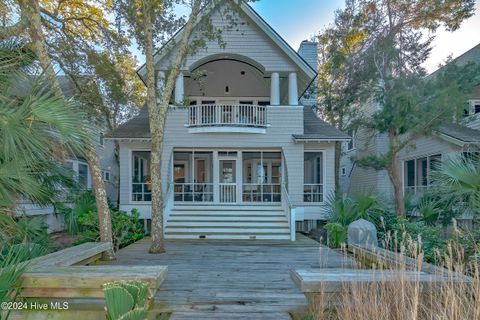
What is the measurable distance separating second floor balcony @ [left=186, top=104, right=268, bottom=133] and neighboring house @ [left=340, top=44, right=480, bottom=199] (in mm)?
4306

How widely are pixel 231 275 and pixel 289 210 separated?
5.68 meters

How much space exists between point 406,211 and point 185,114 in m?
8.71

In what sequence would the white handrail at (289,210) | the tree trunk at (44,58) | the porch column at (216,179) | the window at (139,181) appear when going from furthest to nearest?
the porch column at (216,179) < the window at (139,181) < the white handrail at (289,210) < the tree trunk at (44,58)

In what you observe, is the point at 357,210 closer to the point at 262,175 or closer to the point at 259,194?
the point at 259,194

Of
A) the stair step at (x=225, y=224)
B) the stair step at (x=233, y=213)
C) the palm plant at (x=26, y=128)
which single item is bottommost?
the stair step at (x=225, y=224)

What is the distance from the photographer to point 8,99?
396 centimetres

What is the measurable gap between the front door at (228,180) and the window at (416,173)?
26.3 ft

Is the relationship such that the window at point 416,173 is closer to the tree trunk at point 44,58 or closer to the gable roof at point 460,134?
the gable roof at point 460,134

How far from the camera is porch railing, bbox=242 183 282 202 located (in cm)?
1458

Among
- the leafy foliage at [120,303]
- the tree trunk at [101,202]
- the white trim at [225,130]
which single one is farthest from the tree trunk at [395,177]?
the leafy foliage at [120,303]

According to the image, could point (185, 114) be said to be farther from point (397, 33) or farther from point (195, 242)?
point (397, 33)

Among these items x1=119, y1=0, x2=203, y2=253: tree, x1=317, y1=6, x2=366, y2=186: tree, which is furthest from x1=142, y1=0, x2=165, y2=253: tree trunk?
x1=317, y1=6, x2=366, y2=186: tree

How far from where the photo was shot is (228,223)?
12047 mm

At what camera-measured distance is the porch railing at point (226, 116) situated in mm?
13148
